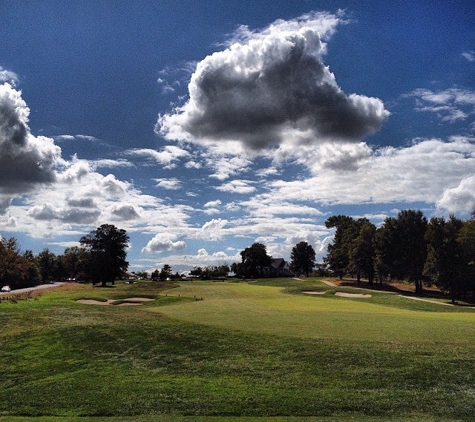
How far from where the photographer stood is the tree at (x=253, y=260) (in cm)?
15800

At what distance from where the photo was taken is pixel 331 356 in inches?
695

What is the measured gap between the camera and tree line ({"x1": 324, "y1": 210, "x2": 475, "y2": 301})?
66.1m

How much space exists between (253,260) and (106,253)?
228 ft

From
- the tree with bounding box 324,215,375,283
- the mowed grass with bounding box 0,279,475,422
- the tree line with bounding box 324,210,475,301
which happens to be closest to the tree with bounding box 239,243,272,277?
the tree with bounding box 324,215,375,283

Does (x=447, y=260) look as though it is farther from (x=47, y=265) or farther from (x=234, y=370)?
(x=47, y=265)

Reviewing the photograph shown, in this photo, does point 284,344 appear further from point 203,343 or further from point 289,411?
point 289,411

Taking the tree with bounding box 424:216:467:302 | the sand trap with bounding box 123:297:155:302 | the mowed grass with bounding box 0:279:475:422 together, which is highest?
the tree with bounding box 424:216:467:302

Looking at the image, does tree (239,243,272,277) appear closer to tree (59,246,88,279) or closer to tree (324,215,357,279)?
tree (324,215,357,279)

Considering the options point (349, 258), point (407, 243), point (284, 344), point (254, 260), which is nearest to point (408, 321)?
point (284, 344)

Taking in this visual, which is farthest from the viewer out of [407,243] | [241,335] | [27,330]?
[407,243]

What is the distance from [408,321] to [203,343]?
13.9 meters

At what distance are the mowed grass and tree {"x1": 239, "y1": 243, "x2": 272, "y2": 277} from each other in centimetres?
13300

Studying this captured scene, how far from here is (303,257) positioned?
528 ft

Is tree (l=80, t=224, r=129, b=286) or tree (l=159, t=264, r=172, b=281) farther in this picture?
tree (l=159, t=264, r=172, b=281)
